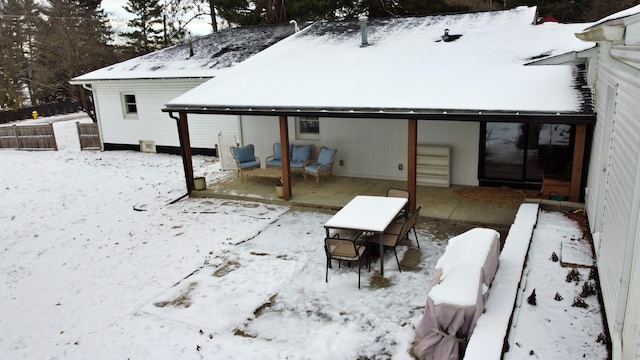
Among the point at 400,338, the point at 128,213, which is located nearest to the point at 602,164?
the point at 400,338

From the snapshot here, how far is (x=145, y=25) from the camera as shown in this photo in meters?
31.8

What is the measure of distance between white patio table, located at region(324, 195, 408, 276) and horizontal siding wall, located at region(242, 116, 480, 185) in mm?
3203

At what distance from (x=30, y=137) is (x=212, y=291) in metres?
15.6

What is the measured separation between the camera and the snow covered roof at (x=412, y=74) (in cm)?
797

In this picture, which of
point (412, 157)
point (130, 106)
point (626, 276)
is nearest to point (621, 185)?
point (626, 276)

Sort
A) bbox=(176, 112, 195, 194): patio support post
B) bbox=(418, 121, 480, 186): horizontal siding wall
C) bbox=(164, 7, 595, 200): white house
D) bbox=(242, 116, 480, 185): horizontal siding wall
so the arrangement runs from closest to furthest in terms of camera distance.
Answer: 1. bbox=(164, 7, 595, 200): white house
2. bbox=(418, 121, 480, 186): horizontal siding wall
3. bbox=(242, 116, 480, 185): horizontal siding wall
4. bbox=(176, 112, 195, 194): patio support post

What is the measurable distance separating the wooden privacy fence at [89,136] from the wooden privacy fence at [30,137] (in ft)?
3.32

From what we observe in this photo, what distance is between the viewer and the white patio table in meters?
6.75

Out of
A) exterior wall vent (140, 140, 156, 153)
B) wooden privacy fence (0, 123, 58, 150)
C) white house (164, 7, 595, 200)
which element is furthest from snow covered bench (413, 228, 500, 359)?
wooden privacy fence (0, 123, 58, 150)

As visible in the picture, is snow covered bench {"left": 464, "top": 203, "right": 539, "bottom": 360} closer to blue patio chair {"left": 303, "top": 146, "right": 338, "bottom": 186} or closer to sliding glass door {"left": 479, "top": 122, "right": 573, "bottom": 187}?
sliding glass door {"left": 479, "top": 122, "right": 573, "bottom": 187}

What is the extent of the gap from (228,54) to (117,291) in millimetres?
10816

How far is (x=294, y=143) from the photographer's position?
40.4ft

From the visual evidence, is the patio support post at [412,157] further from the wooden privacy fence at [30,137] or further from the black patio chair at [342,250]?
the wooden privacy fence at [30,137]

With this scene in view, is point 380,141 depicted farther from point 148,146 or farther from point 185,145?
point 148,146
